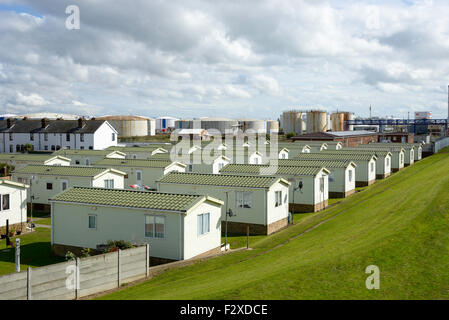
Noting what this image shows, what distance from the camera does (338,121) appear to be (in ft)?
468

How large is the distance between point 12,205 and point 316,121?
10903 centimetres

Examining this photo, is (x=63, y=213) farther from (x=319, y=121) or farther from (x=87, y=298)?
(x=319, y=121)

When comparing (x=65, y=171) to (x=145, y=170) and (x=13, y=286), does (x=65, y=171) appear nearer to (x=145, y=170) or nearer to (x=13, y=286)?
(x=145, y=170)

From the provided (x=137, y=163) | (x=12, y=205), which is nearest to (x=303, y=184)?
(x=137, y=163)

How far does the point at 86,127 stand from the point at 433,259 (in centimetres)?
7060

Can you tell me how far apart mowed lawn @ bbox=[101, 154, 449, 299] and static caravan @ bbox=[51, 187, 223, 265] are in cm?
176

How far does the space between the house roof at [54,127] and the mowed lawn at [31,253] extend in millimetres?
48903

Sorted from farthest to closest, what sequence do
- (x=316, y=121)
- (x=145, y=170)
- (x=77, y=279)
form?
(x=316, y=121) < (x=145, y=170) < (x=77, y=279)

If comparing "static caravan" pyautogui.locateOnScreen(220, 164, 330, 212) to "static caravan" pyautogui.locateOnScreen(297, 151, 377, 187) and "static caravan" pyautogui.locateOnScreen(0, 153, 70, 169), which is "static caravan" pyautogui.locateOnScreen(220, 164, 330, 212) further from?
"static caravan" pyautogui.locateOnScreen(0, 153, 70, 169)

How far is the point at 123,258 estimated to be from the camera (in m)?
19.4

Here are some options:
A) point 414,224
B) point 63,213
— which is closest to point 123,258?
point 63,213

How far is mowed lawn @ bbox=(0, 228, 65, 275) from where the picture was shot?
943 inches

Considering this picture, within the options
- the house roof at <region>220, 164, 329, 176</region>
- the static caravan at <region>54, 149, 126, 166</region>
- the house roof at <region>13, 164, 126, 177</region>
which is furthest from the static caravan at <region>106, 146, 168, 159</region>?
the house roof at <region>220, 164, 329, 176</region>

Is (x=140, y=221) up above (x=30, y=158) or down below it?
below
